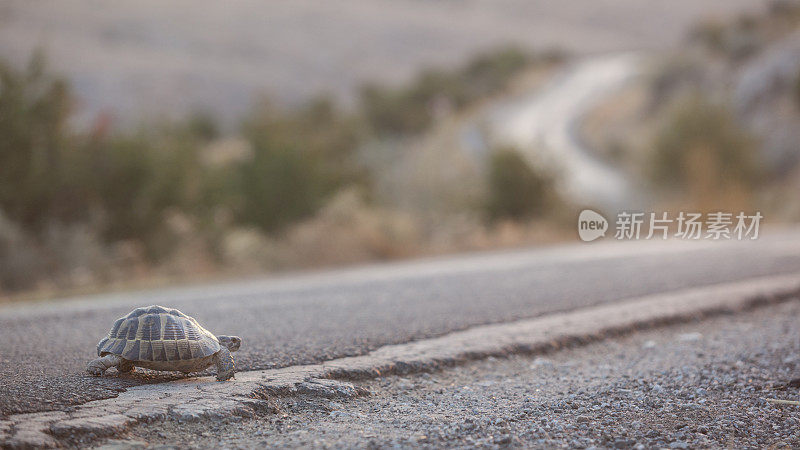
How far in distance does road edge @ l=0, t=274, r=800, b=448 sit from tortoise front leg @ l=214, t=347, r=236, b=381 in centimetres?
5

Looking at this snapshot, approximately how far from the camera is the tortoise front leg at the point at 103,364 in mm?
3686

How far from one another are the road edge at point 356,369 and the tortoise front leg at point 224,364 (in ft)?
0.16

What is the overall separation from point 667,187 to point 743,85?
396 inches

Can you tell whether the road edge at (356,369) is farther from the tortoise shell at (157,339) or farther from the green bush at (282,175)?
the green bush at (282,175)

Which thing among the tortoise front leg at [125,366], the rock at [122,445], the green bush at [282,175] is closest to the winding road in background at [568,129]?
the green bush at [282,175]

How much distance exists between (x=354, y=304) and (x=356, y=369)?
97.6 inches

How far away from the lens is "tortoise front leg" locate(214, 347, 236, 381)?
3764 mm

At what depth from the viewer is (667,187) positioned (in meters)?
27.1

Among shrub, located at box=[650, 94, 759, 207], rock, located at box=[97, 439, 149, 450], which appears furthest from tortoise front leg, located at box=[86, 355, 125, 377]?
shrub, located at box=[650, 94, 759, 207]

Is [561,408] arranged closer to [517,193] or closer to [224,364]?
[224,364]

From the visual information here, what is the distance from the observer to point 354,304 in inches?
260

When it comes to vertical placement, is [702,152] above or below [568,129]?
below

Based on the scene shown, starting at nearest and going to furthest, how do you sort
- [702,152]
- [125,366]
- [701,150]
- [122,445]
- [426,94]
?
[122,445], [125,366], [702,152], [701,150], [426,94]

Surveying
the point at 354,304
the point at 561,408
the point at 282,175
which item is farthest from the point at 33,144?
the point at 561,408
